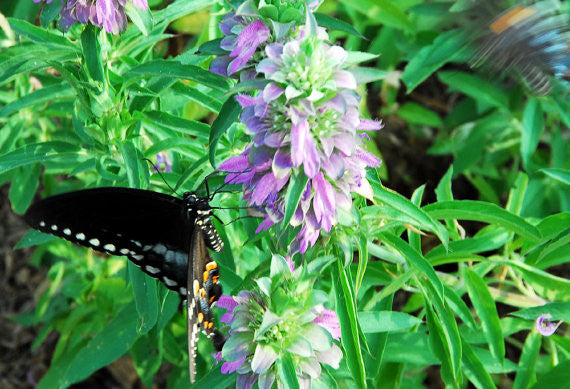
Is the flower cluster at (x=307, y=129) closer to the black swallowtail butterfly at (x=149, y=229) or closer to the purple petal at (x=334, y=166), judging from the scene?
the purple petal at (x=334, y=166)

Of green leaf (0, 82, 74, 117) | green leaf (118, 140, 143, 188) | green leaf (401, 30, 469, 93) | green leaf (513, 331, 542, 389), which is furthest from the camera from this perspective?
green leaf (401, 30, 469, 93)

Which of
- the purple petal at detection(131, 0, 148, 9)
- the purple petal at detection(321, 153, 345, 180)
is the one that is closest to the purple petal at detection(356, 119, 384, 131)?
the purple petal at detection(321, 153, 345, 180)

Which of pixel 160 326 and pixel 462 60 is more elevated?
pixel 462 60

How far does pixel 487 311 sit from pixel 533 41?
997mm

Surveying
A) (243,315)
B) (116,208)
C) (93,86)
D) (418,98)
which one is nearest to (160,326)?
(116,208)

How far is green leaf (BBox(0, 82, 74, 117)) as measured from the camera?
85.8 inches

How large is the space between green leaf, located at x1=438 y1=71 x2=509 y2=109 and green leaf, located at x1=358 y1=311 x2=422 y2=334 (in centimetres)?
155

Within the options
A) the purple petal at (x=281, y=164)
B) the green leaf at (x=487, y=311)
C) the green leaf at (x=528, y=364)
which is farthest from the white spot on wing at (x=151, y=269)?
the green leaf at (x=528, y=364)

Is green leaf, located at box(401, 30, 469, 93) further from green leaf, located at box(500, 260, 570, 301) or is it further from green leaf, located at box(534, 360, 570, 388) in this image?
green leaf, located at box(534, 360, 570, 388)

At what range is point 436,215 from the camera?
2.01m

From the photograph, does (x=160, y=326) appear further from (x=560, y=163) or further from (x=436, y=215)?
(x=560, y=163)

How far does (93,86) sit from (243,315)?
78 centimetres

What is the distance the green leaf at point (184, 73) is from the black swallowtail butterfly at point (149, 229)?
1.11 ft

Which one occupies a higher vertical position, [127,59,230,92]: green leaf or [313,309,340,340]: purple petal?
[127,59,230,92]: green leaf
